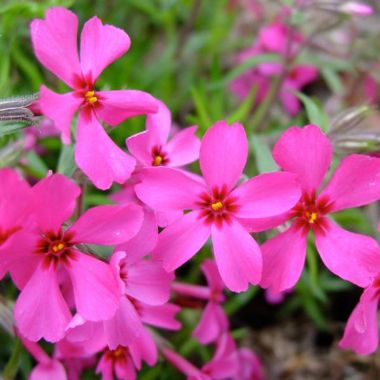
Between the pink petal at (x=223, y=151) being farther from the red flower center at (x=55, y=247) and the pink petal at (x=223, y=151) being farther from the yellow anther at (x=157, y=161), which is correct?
the red flower center at (x=55, y=247)

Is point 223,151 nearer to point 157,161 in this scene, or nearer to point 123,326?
point 157,161

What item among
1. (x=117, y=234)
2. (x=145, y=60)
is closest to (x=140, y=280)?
(x=117, y=234)

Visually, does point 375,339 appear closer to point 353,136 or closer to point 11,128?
point 353,136

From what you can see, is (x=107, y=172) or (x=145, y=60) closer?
(x=107, y=172)

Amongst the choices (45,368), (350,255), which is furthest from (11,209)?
(350,255)

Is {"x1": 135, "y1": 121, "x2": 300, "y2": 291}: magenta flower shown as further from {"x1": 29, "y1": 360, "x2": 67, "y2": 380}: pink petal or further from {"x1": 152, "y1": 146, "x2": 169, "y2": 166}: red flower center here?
{"x1": 29, "y1": 360, "x2": 67, "y2": 380}: pink petal

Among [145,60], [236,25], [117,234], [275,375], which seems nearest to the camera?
[117,234]
